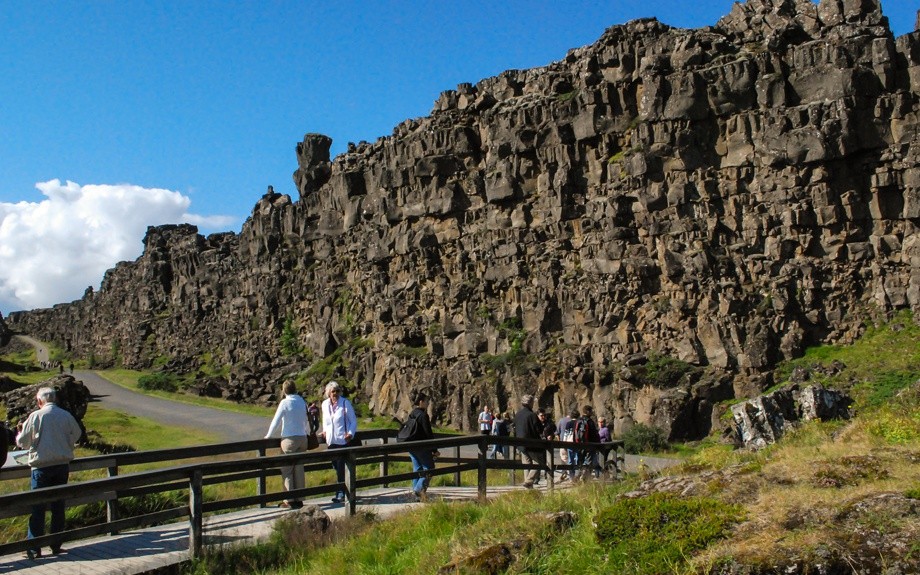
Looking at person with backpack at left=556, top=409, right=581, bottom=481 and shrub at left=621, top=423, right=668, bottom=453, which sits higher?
person with backpack at left=556, top=409, right=581, bottom=481

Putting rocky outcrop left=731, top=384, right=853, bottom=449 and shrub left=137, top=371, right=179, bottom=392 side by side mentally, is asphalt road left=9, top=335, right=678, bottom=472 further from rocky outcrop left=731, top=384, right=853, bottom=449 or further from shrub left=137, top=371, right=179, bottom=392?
rocky outcrop left=731, top=384, right=853, bottom=449

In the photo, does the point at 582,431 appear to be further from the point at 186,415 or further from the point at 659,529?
the point at 186,415

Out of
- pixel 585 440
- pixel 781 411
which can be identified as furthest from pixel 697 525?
pixel 781 411

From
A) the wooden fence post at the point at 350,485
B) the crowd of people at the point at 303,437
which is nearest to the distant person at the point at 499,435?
the crowd of people at the point at 303,437

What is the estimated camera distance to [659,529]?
8.98 metres

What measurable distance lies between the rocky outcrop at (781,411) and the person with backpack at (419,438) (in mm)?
13871

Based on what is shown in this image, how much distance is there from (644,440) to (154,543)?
25.3 meters

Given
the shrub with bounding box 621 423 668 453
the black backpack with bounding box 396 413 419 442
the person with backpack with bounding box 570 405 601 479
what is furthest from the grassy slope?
the shrub with bounding box 621 423 668 453

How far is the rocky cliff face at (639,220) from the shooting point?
3553cm

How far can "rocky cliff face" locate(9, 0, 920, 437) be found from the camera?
35531mm

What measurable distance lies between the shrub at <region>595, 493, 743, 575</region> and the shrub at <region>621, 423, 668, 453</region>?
24953mm

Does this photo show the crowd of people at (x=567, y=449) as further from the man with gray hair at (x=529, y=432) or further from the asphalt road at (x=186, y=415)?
the asphalt road at (x=186, y=415)

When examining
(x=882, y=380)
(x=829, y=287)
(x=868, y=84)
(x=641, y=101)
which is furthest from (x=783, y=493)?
(x=641, y=101)

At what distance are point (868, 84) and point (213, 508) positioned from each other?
33.2 metres
